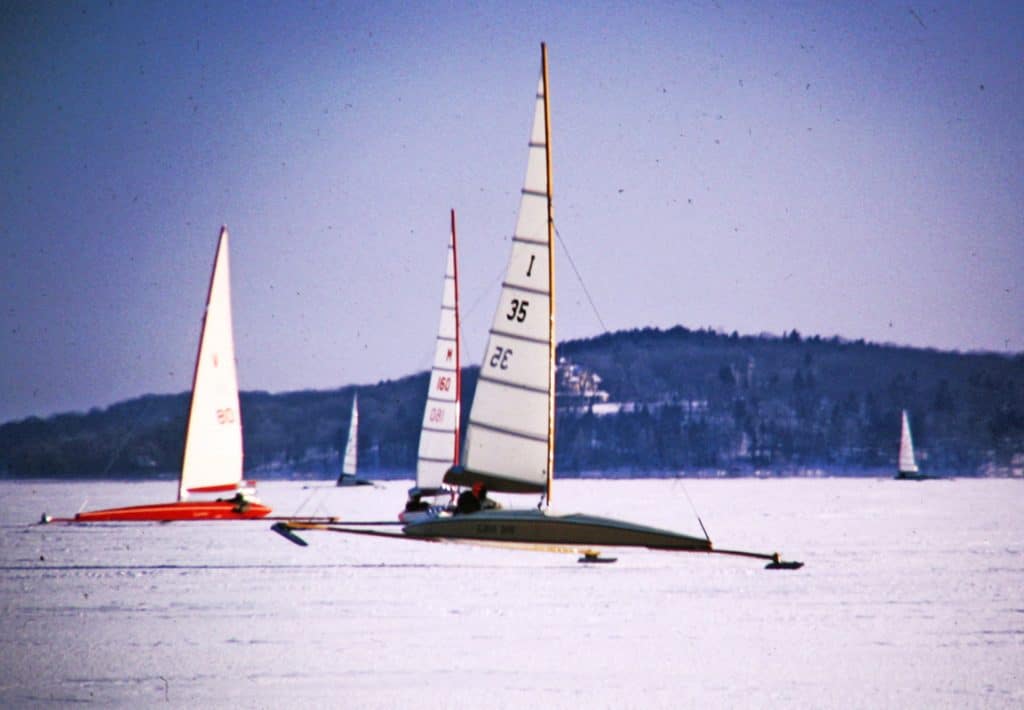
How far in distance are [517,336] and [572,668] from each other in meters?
12.8

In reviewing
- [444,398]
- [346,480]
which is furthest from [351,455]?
[444,398]

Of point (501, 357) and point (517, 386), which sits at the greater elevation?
point (501, 357)

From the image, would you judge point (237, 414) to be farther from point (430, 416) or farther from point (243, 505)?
point (430, 416)

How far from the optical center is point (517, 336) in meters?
25.8

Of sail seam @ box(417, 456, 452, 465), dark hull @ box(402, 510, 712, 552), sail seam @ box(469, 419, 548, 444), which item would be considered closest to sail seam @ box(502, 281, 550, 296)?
sail seam @ box(469, 419, 548, 444)

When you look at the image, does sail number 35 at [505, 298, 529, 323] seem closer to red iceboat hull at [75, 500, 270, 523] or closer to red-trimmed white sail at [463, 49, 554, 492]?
red-trimmed white sail at [463, 49, 554, 492]

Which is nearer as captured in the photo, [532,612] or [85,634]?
[85,634]

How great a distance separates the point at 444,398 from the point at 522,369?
1487cm

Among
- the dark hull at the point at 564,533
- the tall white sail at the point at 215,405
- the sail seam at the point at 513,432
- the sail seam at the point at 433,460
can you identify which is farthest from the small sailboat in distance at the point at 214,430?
the dark hull at the point at 564,533

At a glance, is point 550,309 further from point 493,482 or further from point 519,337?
point 493,482

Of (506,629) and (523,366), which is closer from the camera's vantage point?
(506,629)

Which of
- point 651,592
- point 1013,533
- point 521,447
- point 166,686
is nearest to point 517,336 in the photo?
point 521,447

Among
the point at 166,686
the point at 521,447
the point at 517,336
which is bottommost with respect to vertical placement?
the point at 166,686

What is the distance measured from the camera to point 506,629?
1661 cm
